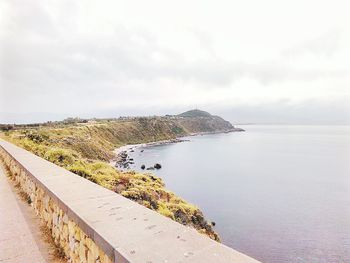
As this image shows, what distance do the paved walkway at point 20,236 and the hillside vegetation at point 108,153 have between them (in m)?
4.10

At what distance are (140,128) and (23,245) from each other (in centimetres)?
15710

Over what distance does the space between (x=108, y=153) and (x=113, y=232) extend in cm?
8722

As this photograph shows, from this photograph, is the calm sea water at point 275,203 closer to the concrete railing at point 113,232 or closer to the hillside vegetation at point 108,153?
the hillside vegetation at point 108,153

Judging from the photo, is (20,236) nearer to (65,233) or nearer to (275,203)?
(65,233)

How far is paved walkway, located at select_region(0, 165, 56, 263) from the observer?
16.5 ft

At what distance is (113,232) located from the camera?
358 centimetres

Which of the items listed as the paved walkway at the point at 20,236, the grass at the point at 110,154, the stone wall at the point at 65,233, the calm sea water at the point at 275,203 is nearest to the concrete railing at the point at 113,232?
the stone wall at the point at 65,233

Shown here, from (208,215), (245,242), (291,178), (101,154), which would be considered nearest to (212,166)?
(291,178)

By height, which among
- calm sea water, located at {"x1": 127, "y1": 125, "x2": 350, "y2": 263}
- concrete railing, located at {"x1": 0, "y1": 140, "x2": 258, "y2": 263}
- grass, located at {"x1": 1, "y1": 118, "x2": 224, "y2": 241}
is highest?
concrete railing, located at {"x1": 0, "y1": 140, "x2": 258, "y2": 263}

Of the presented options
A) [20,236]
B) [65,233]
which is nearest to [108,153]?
[20,236]

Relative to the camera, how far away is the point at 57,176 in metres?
7.36

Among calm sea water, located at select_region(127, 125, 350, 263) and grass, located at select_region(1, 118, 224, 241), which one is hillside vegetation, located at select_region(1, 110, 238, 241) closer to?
grass, located at select_region(1, 118, 224, 241)

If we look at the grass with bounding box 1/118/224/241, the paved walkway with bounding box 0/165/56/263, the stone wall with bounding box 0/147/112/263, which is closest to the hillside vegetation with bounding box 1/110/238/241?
the grass with bounding box 1/118/224/241

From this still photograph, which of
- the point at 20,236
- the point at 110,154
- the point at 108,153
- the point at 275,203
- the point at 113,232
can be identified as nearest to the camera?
the point at 113,232
